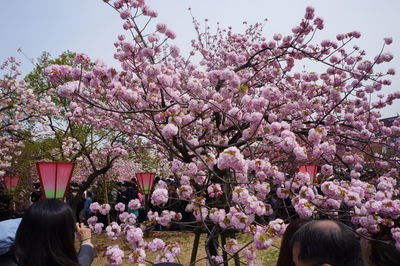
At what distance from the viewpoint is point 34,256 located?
1.40 m

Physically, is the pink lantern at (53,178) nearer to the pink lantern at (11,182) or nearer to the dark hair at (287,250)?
the dark hair at (287,250)

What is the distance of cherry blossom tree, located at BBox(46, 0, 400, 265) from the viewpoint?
315 cm

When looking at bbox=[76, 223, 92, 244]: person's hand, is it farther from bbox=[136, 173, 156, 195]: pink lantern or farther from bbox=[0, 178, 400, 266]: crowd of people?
bbox=[136, 173, 156, 195]: pink lantern

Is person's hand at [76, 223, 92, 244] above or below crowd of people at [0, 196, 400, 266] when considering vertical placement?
below

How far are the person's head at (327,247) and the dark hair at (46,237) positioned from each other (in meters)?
0.98

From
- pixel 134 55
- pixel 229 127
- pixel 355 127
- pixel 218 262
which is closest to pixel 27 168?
pixel 134 55

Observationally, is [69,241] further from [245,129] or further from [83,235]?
[245,129]

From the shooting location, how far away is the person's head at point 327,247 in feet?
3.72

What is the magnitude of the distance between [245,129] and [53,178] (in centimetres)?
225

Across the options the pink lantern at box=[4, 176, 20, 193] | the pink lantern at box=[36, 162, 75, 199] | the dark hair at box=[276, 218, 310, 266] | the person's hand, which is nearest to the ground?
the pink lantern at box=[4, 176, 20, 193]

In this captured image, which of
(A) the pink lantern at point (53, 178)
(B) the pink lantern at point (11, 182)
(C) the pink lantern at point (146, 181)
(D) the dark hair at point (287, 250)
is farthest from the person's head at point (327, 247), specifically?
(B) the pink lantern at point (11, 182)

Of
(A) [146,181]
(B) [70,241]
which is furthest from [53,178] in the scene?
(A) [146,181]

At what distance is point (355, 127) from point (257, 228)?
3318 mm

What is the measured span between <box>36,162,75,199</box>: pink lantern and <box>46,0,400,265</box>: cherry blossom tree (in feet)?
2.35
